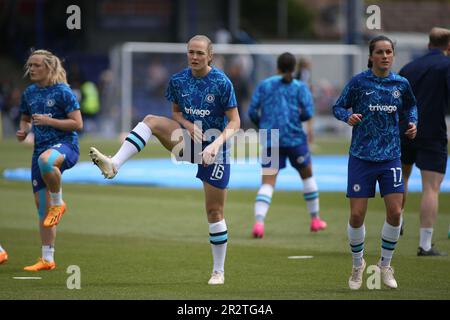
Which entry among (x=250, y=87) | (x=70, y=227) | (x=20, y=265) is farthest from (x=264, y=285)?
(x=250, y=87)

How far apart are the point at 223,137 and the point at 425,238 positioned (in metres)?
3.23

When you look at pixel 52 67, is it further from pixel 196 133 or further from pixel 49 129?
pixel 196 133

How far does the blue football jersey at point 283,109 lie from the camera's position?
536 inches

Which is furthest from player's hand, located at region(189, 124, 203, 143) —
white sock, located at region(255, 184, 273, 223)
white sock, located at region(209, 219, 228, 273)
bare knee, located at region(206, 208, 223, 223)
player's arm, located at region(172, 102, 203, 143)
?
white sock, located at region(255, 184, 273, 223)

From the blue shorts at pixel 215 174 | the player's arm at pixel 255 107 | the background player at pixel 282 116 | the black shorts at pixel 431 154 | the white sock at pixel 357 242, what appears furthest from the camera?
the player's arm at pixel 255 107

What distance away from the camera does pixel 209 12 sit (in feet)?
141

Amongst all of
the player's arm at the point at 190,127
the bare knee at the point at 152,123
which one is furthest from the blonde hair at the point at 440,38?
the bare knee at the point at 152,123

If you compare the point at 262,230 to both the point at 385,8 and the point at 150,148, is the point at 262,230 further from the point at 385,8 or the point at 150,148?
the point at 385,8

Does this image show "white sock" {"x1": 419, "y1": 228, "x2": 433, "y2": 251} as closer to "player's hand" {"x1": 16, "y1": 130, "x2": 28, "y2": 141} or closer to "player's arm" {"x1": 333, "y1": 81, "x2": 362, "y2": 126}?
"player's arm" {"x1": 333, "y1": 81, "x2": 362, "y2": 126}

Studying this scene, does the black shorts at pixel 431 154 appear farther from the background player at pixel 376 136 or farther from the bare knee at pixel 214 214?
the bare knee at pixel 214 214

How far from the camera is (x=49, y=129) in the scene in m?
10.6

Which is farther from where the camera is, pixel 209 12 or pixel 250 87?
pixel 209 12

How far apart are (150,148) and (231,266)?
19237 mm

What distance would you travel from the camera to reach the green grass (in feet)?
30.6
